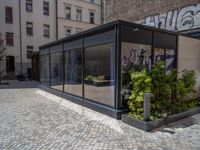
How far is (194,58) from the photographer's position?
9.20 m

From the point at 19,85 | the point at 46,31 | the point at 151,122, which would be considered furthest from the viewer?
the point at 46,31

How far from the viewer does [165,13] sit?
1149 centimetres

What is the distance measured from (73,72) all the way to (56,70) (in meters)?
1.99

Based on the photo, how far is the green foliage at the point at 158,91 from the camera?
5527 millimetres

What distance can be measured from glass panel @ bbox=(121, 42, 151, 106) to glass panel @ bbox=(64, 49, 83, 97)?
8.21ft

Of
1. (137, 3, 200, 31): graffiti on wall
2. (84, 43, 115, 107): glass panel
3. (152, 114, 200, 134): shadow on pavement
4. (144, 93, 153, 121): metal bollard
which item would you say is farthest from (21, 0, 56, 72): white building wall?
(152, 114, 200, 134): shadow on pavement

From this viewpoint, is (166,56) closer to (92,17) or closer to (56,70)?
(56,70)

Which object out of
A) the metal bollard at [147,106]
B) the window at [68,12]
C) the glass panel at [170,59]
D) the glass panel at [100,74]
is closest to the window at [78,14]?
the window at [68,12]

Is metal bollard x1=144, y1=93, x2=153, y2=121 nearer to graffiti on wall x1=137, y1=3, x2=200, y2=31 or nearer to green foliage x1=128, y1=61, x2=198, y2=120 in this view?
green foliage x1=128, y1=61, x2=198, y2=120

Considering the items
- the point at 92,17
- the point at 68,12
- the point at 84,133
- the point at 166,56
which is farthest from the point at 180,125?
the point at 92,17

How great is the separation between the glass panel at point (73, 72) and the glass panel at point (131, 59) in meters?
2.50

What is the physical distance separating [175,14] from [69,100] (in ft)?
24.4

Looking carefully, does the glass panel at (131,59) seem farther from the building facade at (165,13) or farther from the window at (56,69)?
the window at (56,69)

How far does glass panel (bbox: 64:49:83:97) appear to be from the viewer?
336 inches
